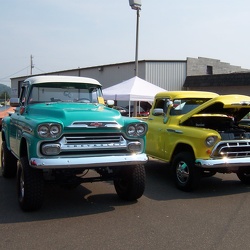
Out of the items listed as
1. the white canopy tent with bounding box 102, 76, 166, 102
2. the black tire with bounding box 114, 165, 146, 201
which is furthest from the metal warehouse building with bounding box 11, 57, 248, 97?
the black tire with bounding box 114, 165, 146, 201

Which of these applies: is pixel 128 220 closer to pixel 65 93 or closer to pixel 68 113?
pixel 68 113

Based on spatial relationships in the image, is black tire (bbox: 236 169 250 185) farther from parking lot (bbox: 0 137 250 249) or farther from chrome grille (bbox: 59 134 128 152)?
chrome grille (bbox: 59 134 128 152)

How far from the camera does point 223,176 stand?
8.49 metres

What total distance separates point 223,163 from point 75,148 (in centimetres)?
283

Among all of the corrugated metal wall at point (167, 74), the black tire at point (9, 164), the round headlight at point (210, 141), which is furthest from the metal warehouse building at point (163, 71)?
the round headlight at point (210, 141)

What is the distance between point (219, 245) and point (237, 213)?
4.68 feet

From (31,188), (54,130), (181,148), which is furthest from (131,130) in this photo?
(181,148)

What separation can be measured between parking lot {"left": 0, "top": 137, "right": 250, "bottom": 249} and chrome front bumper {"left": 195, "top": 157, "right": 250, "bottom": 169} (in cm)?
58

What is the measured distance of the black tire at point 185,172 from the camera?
263 inches

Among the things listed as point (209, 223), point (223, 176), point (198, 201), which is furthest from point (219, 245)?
point (223, 176)

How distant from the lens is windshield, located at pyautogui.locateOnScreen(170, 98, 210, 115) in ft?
26.5

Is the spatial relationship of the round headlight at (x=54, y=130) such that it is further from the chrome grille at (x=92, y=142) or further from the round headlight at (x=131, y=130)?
the round headlight at (x=131, y=130)

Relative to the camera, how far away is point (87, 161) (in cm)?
511

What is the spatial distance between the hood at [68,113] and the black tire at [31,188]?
0.78 m
